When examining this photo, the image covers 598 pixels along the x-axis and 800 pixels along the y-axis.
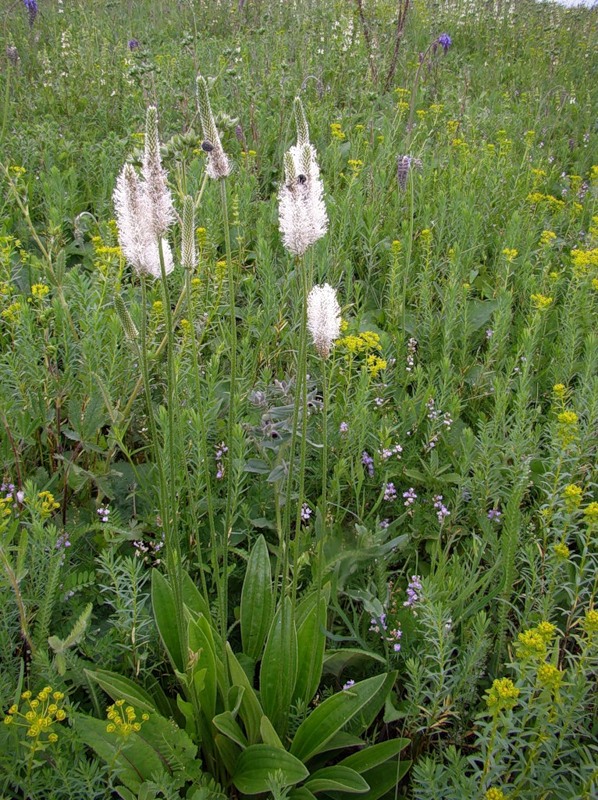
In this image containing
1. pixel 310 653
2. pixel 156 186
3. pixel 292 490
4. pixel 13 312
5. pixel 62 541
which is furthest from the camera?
pixel 13 312

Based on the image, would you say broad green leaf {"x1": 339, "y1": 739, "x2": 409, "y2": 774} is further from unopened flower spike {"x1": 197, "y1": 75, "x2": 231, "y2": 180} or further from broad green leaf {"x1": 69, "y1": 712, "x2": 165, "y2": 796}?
unopened flower spike {"x1": 197, "y1": 75, "x2": 231, "y2": 180}

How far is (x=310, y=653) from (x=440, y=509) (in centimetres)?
72

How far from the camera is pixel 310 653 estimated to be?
5.19ft

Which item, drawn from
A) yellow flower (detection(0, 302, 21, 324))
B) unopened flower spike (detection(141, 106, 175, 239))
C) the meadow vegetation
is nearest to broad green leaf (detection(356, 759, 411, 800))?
the meadow vegetation

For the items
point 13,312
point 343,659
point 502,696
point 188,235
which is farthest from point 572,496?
point 13,312

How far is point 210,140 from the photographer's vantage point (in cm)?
122

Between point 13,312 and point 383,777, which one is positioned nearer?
point 383,777

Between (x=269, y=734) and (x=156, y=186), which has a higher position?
(x=156, y=186)

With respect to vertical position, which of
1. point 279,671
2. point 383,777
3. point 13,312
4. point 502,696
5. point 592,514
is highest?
point 13,312

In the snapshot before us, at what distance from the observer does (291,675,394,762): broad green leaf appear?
1.46 metres

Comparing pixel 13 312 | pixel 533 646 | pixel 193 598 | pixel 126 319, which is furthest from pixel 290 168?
A: pixel 13 312

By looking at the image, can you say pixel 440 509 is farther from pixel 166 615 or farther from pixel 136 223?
pixel 136 223

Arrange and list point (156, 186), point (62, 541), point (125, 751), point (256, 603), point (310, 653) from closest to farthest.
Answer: point (156, 186) → point (125, 751) → point (310, 653) → point (256, 603) → point (62, 541)

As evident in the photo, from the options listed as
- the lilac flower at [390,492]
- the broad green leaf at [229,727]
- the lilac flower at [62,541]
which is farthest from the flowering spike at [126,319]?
the lilac flower at [390,492]
